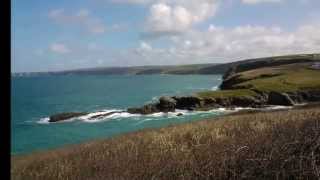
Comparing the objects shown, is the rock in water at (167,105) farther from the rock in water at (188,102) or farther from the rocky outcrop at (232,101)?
the rock in water at (188,102)

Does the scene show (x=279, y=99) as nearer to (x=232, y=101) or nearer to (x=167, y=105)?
(x=232, y=101)

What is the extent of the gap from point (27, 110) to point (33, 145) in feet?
162

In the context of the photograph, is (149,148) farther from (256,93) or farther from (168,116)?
(256,93)

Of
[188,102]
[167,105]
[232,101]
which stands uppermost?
[232,101]

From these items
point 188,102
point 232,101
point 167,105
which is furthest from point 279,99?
point 167,105

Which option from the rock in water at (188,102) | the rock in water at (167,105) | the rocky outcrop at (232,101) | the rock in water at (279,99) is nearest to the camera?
the rock in water at (279,99)

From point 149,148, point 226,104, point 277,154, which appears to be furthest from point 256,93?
point 277,154

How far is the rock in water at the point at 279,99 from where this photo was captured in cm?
7556

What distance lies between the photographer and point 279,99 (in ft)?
252

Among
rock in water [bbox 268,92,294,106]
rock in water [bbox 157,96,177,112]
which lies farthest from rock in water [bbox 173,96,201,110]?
rock in water [bbox 268,92,294,106]

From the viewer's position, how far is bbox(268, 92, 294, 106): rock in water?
75.6 meters

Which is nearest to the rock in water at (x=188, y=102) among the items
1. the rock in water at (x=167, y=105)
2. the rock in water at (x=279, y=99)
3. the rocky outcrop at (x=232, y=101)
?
the rocky outcrop at (x=232, y=101)

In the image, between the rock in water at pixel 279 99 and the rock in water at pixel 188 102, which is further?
the rock in water at pixel 188 102

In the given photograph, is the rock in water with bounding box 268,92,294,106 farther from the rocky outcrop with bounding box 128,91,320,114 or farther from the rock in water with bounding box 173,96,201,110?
the rock in water with bounding box 173,96,201,110
